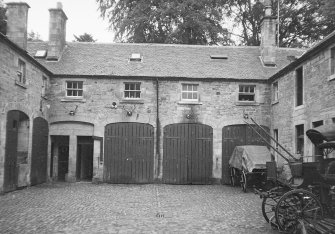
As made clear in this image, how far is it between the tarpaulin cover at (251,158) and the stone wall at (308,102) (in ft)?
4.37

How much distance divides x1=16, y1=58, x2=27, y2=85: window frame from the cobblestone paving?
4.42 meters

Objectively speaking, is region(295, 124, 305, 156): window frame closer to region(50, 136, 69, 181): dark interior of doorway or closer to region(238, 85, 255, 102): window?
region(238, 85, 255, 102): window

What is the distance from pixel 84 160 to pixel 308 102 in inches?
465

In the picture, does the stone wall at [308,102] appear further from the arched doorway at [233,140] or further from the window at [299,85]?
the arched doorway at [233,140]

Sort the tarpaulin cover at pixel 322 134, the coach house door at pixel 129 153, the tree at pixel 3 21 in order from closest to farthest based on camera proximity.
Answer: the tarpaulin cover at pixel 322 134, the coach house door at pixel 129 153, the tree at pixel 3 21

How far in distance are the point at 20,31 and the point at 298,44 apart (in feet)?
67.1

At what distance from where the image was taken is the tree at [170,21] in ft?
83.9

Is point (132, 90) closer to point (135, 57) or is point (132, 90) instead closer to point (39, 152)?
point (135, 57)

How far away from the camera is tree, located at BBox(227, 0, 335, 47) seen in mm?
27333

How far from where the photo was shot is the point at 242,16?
29.9m

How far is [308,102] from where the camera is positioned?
46.1 ft

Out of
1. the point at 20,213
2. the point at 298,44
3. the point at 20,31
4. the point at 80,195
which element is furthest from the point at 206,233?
the point at 298,44

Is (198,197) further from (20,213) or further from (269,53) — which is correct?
(269,53)

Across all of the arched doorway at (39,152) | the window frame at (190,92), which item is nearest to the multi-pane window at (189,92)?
the window frame at (190,92)
